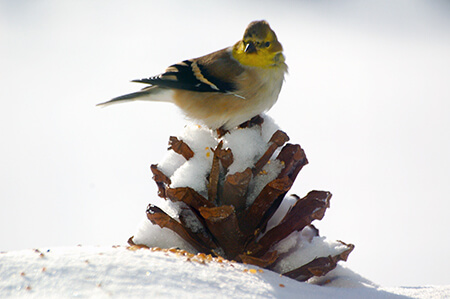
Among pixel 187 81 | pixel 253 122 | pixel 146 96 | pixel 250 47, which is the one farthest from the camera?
pixel 146 96

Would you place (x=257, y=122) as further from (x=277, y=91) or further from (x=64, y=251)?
(x=64, y=251)

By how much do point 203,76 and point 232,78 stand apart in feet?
0.51

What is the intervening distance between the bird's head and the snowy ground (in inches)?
53.3

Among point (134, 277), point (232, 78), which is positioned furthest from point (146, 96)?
point (134, 277)

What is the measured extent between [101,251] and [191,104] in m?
1.34

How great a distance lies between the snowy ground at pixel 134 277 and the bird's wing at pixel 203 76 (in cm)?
→ 130

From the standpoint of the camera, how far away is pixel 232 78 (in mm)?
2660

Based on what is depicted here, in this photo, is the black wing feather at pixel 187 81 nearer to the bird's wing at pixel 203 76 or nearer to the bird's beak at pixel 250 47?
the bird's wing at pixel 203 76

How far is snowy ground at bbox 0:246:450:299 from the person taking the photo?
122cm

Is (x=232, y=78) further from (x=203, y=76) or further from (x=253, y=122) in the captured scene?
(x=253, y=122)

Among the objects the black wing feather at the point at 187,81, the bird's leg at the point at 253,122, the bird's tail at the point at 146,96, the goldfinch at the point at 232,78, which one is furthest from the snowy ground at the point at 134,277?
the bird's tail at the point at 146,96

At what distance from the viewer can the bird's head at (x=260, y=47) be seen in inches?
102

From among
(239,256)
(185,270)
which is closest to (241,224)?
(239,256)

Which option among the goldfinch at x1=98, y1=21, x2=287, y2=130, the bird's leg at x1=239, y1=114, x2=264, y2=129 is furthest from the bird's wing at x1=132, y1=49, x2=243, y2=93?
the bird's leg at x1=239, y1=114, x2=264, y2=129
